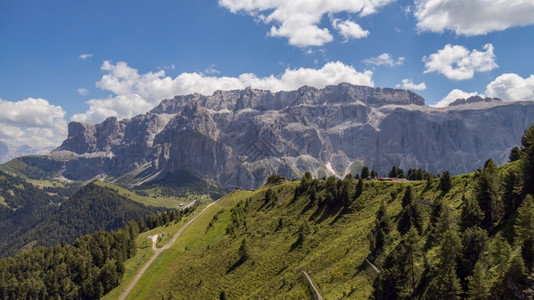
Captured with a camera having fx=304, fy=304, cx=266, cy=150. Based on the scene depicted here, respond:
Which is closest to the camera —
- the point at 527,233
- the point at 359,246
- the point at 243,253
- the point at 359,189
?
the point at 527,233

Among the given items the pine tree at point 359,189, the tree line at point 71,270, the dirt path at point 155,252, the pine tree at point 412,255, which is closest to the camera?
the pine tree at point 412,255

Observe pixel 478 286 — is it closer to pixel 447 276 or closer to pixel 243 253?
pixel 447 276

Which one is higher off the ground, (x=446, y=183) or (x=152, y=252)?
(x=446, y=183)

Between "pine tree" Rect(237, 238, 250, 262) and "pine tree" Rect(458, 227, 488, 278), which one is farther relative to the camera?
"pine tree" Rect(237, 238, 250, 262)

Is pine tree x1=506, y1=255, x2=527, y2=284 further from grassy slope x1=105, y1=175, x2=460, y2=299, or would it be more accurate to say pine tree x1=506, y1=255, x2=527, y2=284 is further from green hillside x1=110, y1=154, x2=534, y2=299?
grassy slope x1=105, y1=175, x2=460, y2=299

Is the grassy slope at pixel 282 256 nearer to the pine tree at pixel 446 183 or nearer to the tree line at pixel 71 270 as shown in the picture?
the pine tree at pixel 446 183

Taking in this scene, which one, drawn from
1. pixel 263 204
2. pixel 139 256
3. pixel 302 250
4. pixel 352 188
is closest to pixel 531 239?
pixel 302 250

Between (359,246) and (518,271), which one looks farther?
(359,246)

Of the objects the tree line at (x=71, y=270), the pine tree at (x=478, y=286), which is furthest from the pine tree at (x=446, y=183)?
the tree line at (x=71, y=270)

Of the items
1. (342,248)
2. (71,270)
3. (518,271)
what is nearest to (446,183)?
(342,248)

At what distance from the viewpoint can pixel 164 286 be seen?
96.8 meters

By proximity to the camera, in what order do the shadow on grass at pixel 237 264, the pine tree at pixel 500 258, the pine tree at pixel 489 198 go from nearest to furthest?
the pine tree at pixel 500 258, the pine tree at pixel 489 198, the shadow on grass at pixel 237 264

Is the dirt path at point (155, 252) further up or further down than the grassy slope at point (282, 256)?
further down

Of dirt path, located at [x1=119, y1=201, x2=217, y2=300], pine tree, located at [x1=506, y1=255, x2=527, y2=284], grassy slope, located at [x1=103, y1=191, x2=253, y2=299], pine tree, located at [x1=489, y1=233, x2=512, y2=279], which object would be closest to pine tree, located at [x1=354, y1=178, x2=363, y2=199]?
grassy slope, located at [x1=103, y1=191, x2=253, y2=299]
